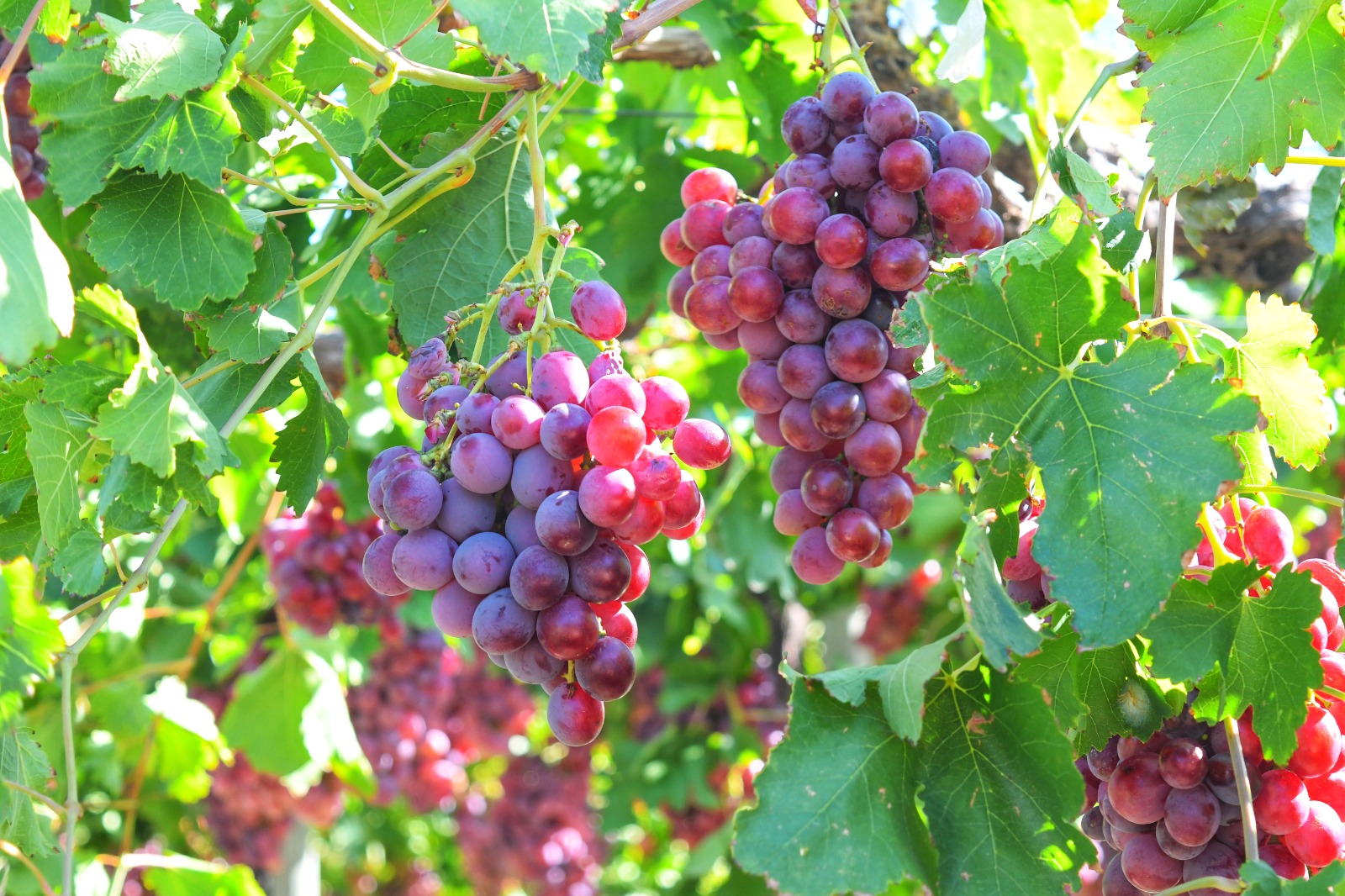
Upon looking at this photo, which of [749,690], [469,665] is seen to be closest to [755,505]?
[749,690]

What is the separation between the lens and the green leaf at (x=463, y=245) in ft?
4.39

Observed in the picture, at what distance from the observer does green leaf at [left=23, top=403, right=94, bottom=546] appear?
3.27 ft

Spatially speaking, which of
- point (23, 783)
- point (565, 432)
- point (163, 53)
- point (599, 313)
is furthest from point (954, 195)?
point (23, 783)

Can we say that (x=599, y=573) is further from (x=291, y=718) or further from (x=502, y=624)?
(x=291, y=718)

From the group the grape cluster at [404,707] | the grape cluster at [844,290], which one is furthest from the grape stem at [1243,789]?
the grape cluster at [404,707]

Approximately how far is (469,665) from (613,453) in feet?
10.2

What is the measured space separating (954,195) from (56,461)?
0.94 m

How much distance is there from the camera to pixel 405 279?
134 cm

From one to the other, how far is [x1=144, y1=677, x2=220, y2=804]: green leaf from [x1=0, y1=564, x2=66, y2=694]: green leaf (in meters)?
1.74

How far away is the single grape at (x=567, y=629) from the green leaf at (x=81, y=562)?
1.50 feet

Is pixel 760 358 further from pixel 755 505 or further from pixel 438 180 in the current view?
pixel 755 505

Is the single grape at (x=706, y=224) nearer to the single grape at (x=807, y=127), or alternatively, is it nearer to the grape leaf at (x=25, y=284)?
the single grape at (x=807, y=127)

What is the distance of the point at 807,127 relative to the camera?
4.10ft

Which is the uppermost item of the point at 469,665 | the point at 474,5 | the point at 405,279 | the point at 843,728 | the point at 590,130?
the point at 474,5
